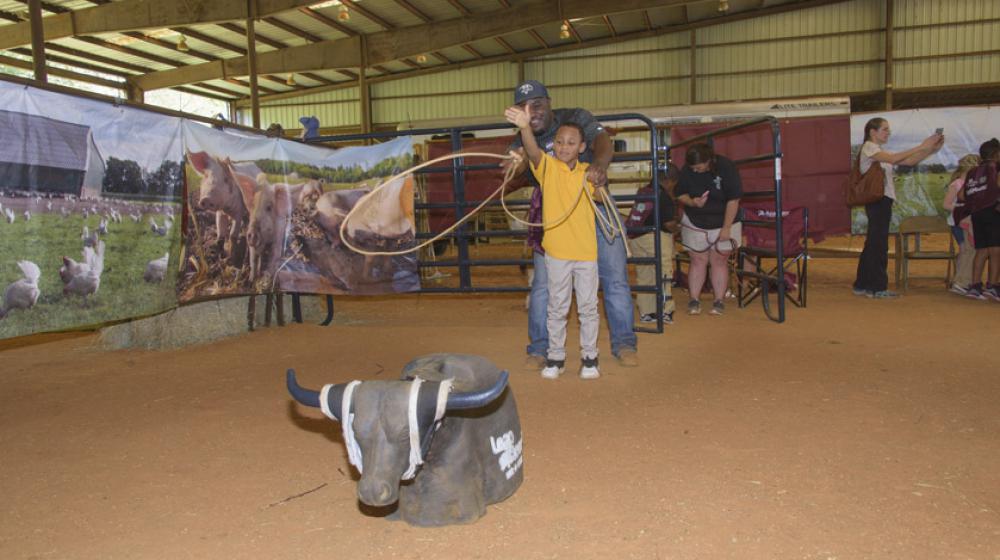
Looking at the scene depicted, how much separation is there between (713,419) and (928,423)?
1010mm

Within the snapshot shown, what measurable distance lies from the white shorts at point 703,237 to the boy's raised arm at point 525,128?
3.04 m

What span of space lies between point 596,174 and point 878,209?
16.8 feet

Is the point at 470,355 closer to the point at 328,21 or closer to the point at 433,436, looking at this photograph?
the point at 433,436

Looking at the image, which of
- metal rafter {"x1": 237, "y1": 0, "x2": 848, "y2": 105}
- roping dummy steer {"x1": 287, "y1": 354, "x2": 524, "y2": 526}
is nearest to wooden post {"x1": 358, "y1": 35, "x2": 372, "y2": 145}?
metal rafter {"x1": 237, "y1": 0, "x2": 848, "y2": 105}

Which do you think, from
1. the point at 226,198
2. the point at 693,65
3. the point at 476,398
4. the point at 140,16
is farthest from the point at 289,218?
the point at 693,65

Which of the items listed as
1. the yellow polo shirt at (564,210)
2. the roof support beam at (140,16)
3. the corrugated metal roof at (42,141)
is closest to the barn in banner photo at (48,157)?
the corrugated metal roof at (42,141)

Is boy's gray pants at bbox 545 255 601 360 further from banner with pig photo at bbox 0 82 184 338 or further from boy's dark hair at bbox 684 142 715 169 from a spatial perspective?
banner with pig photo at bbox 0 82 184 338

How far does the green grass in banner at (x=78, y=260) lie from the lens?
13.1 feet

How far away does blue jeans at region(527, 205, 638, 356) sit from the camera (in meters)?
4.59

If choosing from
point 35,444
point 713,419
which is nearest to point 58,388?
point 35,444

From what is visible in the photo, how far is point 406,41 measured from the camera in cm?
1859

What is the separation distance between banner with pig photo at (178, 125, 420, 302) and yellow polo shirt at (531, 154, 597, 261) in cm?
209

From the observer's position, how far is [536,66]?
23.2 m

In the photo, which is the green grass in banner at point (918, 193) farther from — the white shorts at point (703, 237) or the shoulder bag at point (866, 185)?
the white shorts at point (703, 237)
